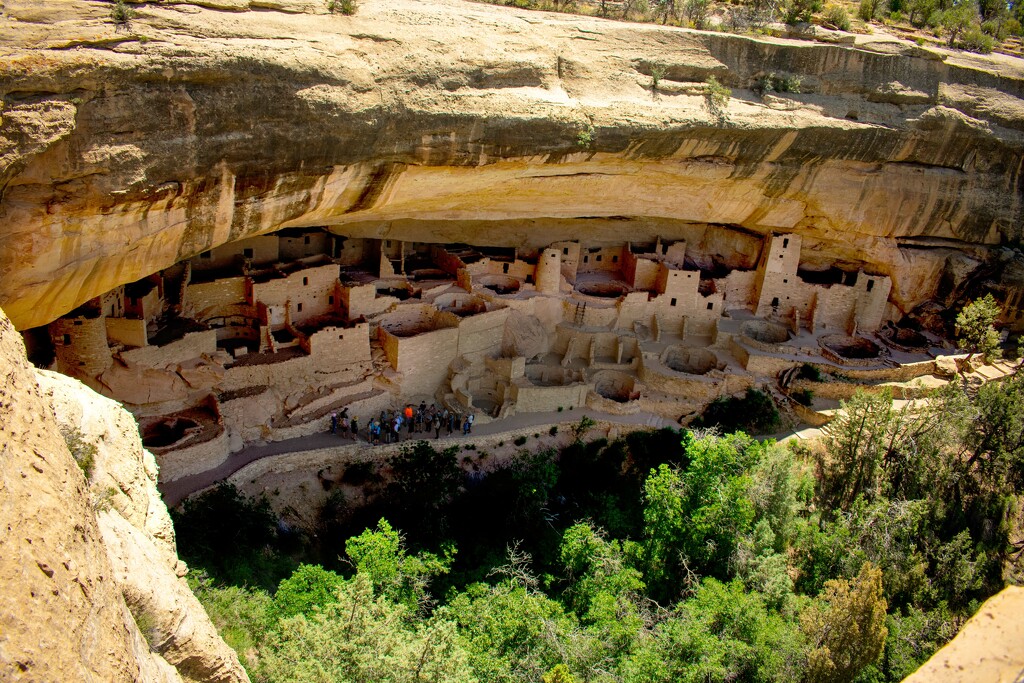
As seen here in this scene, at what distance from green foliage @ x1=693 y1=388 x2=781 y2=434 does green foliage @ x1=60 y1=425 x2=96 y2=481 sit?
13428mm

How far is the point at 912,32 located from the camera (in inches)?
728

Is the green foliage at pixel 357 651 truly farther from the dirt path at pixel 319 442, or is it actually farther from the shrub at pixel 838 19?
the shrub at pixel 838 19

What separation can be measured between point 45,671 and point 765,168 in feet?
50.5

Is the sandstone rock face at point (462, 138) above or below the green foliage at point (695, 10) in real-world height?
below

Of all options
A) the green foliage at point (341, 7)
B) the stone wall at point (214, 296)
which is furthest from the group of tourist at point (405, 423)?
the green foliage at point (341, 7)

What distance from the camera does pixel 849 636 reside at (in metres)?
11.2

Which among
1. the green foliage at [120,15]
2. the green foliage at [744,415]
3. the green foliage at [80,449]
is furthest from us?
the green foliage at [744,415]

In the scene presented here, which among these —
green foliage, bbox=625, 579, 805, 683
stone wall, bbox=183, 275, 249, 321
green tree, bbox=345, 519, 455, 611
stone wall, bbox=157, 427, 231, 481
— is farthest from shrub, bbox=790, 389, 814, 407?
stone wall, bbox=157, 427, 231, 481

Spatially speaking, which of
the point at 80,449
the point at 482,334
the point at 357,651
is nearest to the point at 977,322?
the point at 482,334

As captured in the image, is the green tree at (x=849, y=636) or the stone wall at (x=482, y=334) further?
the stone wall at (x=482, y=334)

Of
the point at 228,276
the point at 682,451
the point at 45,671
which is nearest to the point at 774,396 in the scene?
the point at 682,451

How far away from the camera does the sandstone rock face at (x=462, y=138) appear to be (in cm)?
874

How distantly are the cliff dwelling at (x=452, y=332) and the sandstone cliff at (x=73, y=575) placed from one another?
23.4 ft

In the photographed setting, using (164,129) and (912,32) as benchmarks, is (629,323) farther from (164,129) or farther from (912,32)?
(164,129)
